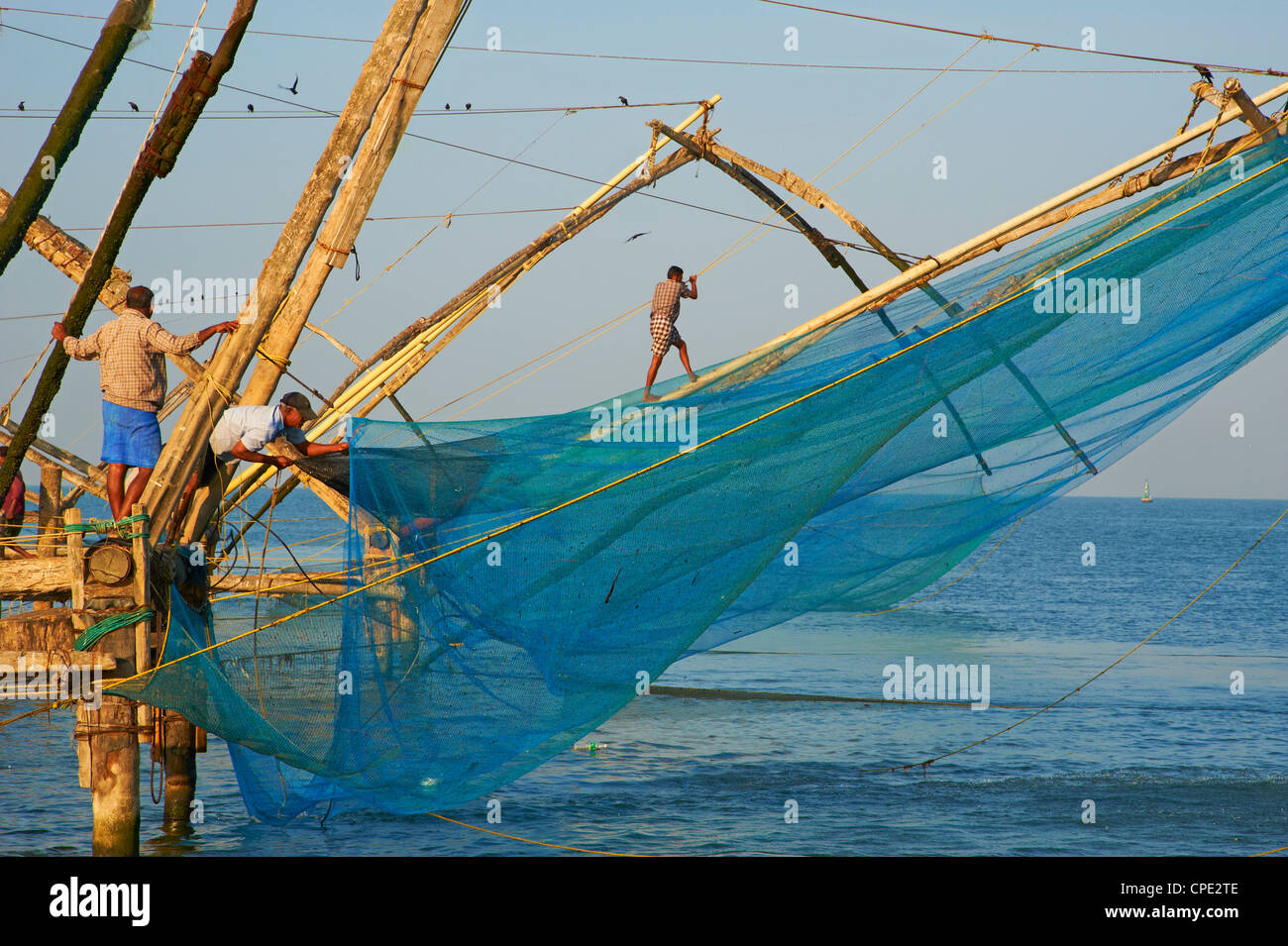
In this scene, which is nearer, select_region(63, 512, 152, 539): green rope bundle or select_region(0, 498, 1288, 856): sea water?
select_region(63, 512, 152, 539): green rope bundle

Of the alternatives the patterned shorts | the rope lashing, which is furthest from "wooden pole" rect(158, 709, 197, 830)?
the patterned shorts

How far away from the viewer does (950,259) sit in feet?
25.5

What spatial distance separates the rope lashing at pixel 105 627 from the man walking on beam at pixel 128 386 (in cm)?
74

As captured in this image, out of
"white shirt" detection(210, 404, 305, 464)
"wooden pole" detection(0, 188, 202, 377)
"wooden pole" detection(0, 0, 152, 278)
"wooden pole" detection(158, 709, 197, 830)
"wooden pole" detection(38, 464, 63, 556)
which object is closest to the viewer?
"wooden pole" detection(0, 0, 152, 278)

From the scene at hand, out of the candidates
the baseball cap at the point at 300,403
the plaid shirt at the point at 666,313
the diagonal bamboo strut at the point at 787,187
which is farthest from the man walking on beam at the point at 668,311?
the baseball cap at the point at 300,403

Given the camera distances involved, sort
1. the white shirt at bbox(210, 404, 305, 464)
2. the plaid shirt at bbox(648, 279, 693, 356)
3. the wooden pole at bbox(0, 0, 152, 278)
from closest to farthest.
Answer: the wooden pole at bbox(0, 0, 152, 278) < the white shirt at bbox(210, 404, 305, 464) < the plaid shirt at bbox(648, 279, 693, 356)

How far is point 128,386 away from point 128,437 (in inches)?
11.9

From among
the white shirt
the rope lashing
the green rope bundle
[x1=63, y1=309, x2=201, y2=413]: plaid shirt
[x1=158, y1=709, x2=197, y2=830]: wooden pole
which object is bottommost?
[x1=158, y1=709, x2=197, y2=830]: wooden pole

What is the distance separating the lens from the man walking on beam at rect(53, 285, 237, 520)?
7059mm

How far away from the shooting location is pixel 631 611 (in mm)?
6086

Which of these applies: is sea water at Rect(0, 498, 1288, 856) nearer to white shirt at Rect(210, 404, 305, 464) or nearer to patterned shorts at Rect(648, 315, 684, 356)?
white shirt at Rect(210, 404, 305, 464)

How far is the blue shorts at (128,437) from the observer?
7086 millimetres

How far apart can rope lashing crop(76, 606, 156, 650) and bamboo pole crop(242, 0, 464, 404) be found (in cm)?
134

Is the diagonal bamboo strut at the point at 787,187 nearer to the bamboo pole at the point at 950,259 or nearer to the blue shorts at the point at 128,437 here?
the bamboo pole at the point at 950,259
